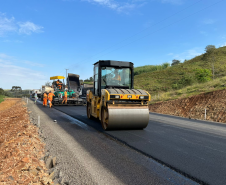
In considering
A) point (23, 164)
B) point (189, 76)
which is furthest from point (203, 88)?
point (23, 164)

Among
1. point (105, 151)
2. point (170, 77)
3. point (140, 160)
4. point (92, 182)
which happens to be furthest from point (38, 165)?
point (170, 77)

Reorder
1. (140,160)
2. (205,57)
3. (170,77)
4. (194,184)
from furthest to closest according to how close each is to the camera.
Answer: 1. (205,57)
2. (170,77)
3. (140,160)
4. (194,184)

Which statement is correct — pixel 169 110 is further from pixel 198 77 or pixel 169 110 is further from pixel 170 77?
pixel 170 77

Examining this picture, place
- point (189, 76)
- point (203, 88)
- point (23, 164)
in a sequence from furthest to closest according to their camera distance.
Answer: point (189, 76) → point (203, 88) → point (23, 164)

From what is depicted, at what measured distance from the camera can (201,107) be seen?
1748 centimetres

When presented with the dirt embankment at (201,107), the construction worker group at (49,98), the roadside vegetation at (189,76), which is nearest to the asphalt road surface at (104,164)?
the dirt embankment at (201,107)

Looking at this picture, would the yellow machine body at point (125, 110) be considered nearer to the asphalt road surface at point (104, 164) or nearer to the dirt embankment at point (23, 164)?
the asphalt road surface at point (104, 164)

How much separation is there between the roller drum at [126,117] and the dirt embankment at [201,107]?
8769mm

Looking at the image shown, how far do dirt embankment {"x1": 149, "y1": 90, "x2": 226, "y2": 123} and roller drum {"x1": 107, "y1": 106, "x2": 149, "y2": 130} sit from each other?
345 inches

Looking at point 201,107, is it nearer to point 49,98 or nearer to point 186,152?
point 186,152

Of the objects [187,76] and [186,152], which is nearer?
[186,152]

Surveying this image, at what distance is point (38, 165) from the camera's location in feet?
14.2

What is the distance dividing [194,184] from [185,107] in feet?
54.0

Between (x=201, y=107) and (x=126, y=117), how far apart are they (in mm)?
12020
